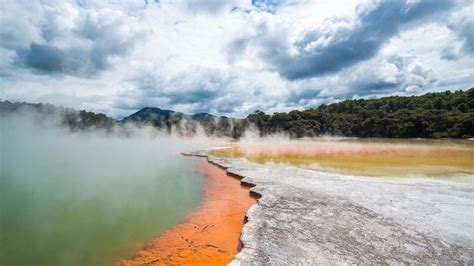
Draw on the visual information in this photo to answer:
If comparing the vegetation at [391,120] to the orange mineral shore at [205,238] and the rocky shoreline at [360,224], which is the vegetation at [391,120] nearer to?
the rocky shoreline at [360,224]

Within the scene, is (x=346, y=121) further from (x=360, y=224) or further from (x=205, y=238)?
(x=205, y=238)

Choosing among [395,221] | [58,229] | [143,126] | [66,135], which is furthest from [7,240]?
[143,126]

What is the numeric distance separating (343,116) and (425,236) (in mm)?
51462

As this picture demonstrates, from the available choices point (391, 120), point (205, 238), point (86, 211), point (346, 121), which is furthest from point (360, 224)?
point (346, 121)

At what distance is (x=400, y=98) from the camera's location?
193ft

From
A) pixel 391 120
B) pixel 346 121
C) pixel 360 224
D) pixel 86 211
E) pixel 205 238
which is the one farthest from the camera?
pixel 346 121

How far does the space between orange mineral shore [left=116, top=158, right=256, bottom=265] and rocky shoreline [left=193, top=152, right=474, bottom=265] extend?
549mm

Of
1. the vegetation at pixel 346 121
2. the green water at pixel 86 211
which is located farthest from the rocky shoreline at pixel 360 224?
the vegetation at pixel 346 121

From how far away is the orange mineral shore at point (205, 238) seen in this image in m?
5.27

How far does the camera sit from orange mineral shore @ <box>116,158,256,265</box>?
527cm

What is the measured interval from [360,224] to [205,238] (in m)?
3.39

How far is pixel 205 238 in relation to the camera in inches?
244

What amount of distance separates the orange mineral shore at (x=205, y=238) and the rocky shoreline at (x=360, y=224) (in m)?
0.55

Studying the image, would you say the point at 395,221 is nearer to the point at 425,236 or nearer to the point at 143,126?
the point at 425,236
